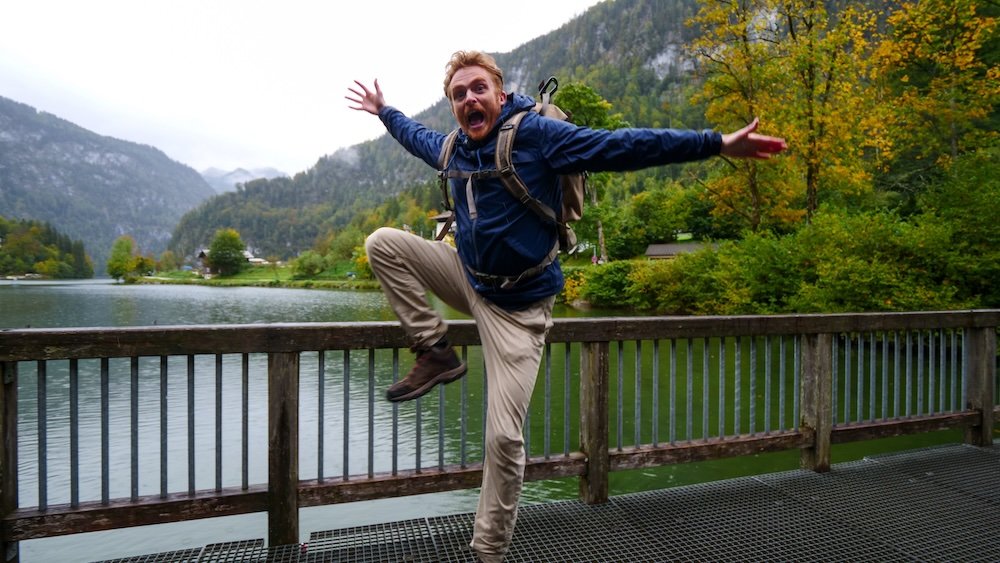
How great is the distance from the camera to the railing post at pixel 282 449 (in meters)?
2.47

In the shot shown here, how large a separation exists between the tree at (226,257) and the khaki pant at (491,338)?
90.7 metres

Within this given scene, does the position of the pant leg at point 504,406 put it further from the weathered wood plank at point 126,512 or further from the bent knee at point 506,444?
the weathered wood plank at point 126,512

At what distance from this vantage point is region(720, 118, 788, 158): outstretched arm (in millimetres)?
1802

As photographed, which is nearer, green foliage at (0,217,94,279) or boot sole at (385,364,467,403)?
boot sole at (385,364,467,403)

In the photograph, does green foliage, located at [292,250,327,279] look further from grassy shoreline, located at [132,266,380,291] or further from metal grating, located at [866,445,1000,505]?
metal grating, located at [866,445,1000,505]

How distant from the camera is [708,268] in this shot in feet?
61.0

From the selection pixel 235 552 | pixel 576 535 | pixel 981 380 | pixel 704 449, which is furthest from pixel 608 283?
pixel 235 552

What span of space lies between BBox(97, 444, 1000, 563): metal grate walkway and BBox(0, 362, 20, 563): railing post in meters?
0.46

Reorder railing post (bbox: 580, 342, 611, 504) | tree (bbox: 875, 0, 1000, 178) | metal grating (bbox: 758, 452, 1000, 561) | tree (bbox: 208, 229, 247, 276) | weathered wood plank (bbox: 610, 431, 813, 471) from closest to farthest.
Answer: metal grating (bbox: 758, 452, 1000, 561) → railing post (bbox: 580, 342, 611, 504) → weathered wood plank (bbox: 610, 431, 813, 471) → tree (bbox: 875, 0, 1000, 178) → tree (bbox: 208, 229, 247, 276)

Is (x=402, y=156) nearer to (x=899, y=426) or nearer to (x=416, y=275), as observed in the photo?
(x=899, y=426)

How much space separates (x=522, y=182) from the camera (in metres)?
1.88

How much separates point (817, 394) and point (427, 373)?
273 cm

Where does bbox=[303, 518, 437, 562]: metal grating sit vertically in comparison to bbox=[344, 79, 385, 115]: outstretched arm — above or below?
below

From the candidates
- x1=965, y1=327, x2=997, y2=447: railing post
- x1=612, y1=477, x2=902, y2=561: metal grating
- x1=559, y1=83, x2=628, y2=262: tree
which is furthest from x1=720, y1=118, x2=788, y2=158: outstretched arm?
x1=559, y1=83, x2=628, y2=262: tree
